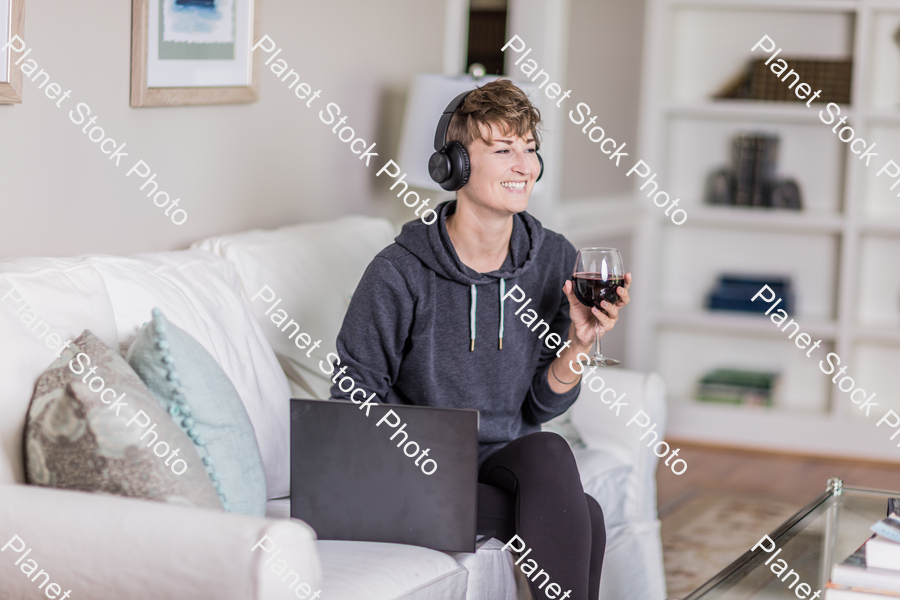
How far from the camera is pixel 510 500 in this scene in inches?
65.7

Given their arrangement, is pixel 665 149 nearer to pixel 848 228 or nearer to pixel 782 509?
pixel 848 228

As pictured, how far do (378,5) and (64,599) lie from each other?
204cm

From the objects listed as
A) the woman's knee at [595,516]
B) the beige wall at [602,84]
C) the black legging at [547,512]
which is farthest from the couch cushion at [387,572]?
the beige wall at [602,84]

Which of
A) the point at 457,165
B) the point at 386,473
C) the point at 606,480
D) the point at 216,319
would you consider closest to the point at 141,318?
the point at 216,319

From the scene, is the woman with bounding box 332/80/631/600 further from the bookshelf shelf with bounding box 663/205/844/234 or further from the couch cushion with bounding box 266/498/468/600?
the bookshelf shelf with bounding box 663/205/844/234

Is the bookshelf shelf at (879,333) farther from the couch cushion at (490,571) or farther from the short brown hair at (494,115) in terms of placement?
the couch cushion at (490,571)

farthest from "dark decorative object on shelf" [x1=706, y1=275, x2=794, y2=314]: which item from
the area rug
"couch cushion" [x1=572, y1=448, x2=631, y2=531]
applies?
"couch cushion" [x1=572, y1=448, x2=631, y2=531]

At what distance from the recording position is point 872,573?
54.4 inches

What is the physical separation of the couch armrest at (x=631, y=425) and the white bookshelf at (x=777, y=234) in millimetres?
1726

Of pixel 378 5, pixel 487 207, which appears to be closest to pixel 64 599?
pixel 487 207

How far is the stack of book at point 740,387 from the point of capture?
3.88 m

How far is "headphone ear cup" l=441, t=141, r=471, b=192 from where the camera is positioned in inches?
69.2

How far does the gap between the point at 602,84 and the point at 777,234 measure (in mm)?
944

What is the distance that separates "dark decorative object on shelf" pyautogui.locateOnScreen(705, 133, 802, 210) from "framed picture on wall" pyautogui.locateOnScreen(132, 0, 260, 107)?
221 centimetres
